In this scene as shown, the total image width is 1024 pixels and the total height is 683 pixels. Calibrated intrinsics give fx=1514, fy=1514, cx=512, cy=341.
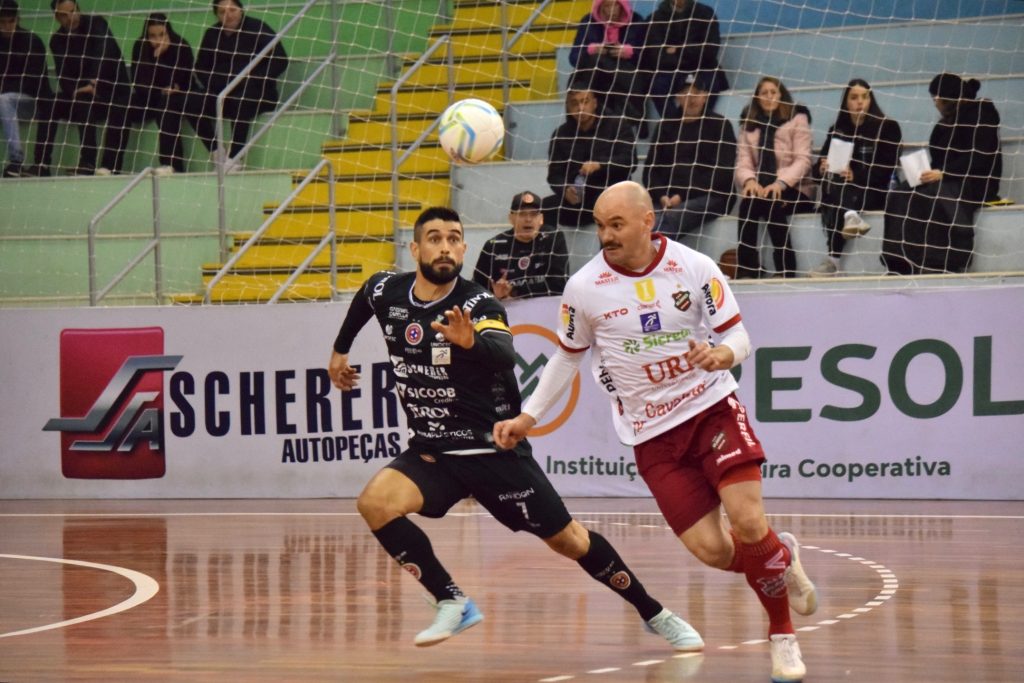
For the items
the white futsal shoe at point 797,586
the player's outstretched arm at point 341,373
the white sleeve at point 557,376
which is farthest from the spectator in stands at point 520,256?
the white futsal shoe at point 797,586

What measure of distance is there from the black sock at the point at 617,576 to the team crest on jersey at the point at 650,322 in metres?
1.03

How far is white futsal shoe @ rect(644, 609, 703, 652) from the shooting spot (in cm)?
683

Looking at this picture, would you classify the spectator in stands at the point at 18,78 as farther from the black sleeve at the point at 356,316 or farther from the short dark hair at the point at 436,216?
the short dark hair at the point at 436,216

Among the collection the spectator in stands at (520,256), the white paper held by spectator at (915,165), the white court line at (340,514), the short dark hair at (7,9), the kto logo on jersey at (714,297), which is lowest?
the white court line at (340,514)

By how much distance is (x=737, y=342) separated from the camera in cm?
633

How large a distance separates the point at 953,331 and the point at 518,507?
6457mm

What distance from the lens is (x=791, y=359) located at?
12672mm

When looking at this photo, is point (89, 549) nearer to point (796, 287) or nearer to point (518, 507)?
point (518, 507)

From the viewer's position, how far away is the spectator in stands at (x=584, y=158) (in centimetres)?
1400

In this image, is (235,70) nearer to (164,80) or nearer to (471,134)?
(164,80)

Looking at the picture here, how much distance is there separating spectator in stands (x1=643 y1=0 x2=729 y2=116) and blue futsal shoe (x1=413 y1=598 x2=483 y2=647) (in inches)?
345

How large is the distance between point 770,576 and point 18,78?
13.9 metres

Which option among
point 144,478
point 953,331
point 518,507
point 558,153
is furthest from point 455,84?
point 518,507

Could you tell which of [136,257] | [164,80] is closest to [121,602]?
[136,257]
